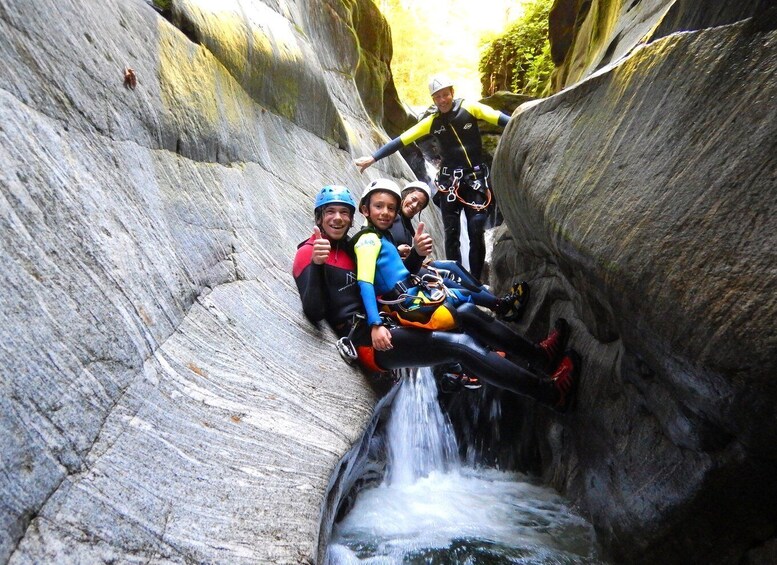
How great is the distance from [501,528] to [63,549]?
3.94 meters

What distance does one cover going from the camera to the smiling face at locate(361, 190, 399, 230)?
5312 millimetres

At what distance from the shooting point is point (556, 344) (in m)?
5.36

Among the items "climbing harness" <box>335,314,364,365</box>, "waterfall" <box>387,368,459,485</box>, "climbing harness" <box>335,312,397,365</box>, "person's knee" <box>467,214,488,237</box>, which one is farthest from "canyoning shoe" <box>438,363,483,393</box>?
"person's knee" <box>467,214,488,237</box>

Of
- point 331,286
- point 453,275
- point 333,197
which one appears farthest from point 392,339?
point 453,275

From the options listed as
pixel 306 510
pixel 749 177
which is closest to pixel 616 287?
pixel 749 177

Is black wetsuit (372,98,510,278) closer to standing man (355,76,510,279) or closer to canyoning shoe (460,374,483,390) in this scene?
standing man (355,76,510,279)

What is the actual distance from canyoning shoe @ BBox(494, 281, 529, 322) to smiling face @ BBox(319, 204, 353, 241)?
8.62ft

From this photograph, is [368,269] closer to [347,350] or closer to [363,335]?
[363,335]

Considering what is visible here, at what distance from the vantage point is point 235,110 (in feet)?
19.0

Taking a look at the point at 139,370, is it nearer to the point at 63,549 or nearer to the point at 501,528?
the point at 63,549

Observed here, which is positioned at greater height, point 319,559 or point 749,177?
point 749,177

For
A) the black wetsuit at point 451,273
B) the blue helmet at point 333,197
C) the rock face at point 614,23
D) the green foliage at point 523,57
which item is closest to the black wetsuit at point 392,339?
the blue helmet at point 333,197

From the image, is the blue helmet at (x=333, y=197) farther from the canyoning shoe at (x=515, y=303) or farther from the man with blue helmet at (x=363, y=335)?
the canyoning shoe at (x=515, y=303)

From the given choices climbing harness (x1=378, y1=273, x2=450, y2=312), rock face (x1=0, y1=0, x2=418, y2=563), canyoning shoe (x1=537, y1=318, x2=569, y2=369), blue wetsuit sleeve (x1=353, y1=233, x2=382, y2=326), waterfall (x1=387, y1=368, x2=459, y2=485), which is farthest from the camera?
waterfall (x1=387, y1=368, x2=459, y2=485)
